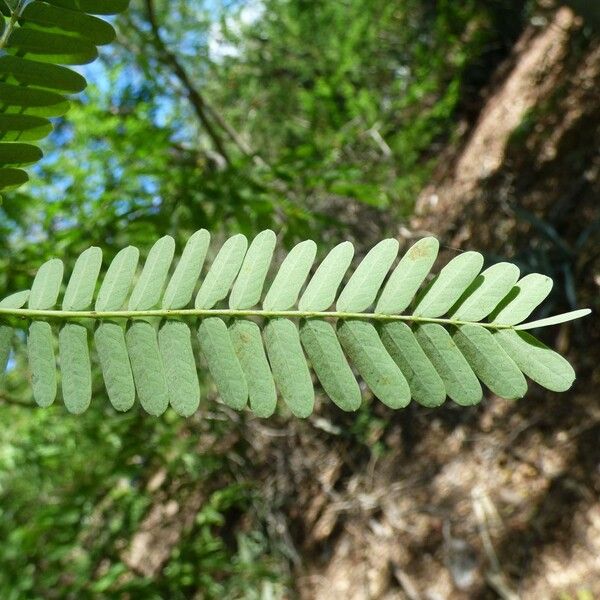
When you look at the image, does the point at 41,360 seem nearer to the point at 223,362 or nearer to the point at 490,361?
the point at 223,362

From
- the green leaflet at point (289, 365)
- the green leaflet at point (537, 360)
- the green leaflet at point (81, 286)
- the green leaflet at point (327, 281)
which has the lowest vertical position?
the green leaflet at point (81, 286)

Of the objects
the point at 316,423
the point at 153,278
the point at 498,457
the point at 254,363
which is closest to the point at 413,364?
the point at 254,363

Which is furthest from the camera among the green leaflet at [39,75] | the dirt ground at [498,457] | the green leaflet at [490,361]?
the dirt ground at [498,457]

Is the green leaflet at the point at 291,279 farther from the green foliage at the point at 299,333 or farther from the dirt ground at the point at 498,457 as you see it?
the dirt ground at the point at 498,457

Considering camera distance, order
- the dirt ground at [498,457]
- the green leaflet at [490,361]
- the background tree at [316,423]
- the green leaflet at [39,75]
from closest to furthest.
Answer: the green leaflet at [490,361] → the green leaflet at [39,75] → the background tree at [316,423] → the dirt ground at [498,457]

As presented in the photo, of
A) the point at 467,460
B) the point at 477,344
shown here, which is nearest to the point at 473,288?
the point at 477,344

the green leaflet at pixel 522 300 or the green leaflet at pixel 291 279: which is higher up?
the green leaflet at pixel 522 300

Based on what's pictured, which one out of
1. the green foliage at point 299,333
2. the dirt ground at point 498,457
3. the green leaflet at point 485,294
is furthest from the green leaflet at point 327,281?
the dirt ground at point 498,457

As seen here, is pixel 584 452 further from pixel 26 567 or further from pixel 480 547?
pixel 26 567
